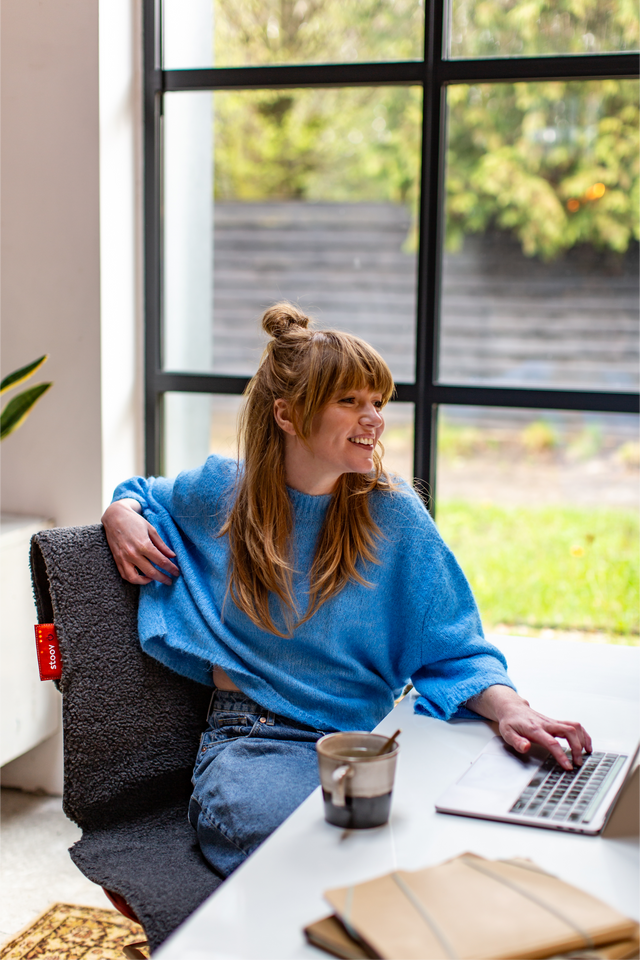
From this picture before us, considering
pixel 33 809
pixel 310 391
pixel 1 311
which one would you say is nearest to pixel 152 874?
pixel 310 391

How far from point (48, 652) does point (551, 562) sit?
2260 millimetres

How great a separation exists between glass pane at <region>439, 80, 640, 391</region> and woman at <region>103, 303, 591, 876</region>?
915 mm

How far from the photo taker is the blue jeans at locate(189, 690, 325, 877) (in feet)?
4.03

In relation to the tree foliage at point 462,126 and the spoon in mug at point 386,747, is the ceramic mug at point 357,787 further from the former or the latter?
the tree foliage at point 462,126

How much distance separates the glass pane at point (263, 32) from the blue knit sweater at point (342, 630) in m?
1.48

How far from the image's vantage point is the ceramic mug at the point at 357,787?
0.96 m

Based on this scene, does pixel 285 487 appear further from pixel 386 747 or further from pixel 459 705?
pixel 386 747

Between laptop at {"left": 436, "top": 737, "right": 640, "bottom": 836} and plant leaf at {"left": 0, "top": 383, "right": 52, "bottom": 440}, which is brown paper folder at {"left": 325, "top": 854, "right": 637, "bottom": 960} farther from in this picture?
plant leaf at {"left": 0, "top": 383, "right": 52, "bottom": 440}

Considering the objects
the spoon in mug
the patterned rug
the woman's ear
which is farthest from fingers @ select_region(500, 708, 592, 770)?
the patterned rug

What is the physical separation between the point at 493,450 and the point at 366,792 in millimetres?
1969

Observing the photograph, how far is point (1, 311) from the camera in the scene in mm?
2402

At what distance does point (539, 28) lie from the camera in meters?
2.24

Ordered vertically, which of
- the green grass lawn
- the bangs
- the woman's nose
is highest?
the bangs

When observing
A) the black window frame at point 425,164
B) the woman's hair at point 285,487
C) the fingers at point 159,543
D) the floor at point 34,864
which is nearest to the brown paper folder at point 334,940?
the woman's hair at point 285,487
